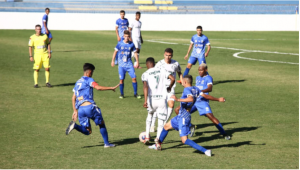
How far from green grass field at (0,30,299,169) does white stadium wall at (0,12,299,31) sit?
94.4ft

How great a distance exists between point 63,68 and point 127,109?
9.41 m

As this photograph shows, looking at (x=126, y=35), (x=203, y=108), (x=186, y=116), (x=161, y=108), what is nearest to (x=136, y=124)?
(x=203, y=108)

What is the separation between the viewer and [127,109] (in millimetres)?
13445

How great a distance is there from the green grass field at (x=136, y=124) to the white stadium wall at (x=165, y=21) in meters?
28.8

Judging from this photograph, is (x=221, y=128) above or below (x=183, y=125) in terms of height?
below

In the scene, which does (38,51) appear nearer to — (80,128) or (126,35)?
(126,35)

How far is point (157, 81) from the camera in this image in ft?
31.6

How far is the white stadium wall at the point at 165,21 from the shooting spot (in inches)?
2009

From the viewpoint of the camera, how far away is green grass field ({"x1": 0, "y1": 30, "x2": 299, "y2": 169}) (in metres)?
8.65

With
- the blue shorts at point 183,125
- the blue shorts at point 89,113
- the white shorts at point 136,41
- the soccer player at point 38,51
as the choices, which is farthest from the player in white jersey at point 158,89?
the white shorts at point 136,41

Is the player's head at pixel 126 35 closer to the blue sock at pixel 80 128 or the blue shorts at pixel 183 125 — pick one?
the blue sock at pixel 80 128

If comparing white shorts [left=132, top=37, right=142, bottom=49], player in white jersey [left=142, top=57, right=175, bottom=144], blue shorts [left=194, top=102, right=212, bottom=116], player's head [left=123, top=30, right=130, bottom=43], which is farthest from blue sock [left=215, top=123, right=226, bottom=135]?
white shorts [left=132, top=37, right=142, bottom=49]

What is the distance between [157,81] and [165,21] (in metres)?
44.1

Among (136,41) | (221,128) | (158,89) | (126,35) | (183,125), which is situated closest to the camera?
(183,125)
